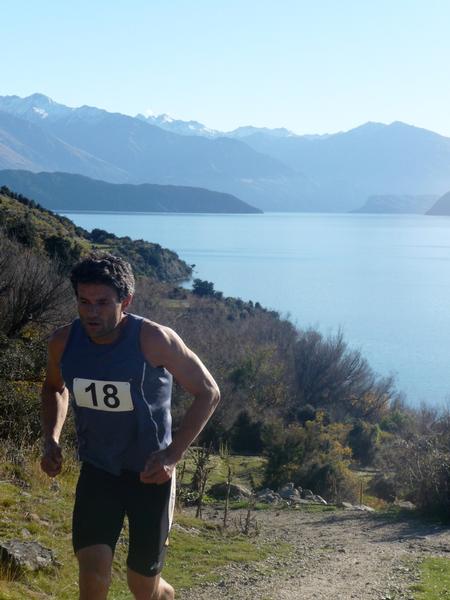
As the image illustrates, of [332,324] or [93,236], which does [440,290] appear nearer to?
[332,324]

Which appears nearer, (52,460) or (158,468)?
(158,468)

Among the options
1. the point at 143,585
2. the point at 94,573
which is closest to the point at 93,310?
the point at 94,573

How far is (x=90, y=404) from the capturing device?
3.52 m

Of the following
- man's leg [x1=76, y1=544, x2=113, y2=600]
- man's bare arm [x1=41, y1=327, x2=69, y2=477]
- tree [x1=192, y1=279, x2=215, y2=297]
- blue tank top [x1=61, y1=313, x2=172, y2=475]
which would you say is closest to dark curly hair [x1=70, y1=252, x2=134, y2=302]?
blue tank top [x1=61, y1=313, x2=172, y2=475]

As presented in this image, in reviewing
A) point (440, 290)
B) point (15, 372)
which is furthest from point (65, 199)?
point (15, 372)

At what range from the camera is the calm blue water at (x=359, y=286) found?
55250 millimetres

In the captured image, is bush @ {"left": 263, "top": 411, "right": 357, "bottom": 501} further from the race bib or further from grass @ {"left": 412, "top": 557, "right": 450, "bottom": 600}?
the race bib

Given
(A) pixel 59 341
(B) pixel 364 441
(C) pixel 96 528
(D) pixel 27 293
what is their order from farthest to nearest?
(B) pixel 364 441 < (D) pixel 27 293 < (A) pixel 59 341 < (C) pixel 96 528

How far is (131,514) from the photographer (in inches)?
142

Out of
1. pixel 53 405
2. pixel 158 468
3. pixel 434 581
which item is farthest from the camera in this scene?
pixel 434 581

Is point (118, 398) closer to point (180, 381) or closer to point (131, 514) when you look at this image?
point (180, 381)

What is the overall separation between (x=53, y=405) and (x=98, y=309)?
2.07 feet

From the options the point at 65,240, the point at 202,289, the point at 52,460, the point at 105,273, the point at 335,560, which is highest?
the point at 65,240

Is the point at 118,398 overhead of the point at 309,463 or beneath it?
overhead
